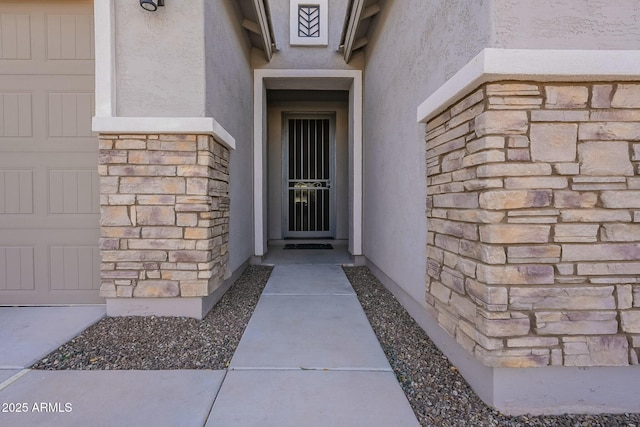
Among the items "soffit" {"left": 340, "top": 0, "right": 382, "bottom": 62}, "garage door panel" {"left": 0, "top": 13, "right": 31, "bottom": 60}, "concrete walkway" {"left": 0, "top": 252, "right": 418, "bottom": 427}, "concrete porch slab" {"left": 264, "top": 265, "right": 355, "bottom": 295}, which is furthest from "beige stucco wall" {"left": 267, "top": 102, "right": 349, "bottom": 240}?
"concrete walkway" {"left": 0, "top": 252, "right": 418, "bottom": 427}

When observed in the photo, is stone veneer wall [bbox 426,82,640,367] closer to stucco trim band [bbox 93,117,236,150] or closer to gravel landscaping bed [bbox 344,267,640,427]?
gravel landscaping bed [bbox 344,267,640,427]

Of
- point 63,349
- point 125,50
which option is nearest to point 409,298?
point 63,349

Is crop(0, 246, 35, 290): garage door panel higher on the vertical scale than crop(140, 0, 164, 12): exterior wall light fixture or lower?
lower

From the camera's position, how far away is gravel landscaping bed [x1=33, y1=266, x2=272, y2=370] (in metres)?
2.03

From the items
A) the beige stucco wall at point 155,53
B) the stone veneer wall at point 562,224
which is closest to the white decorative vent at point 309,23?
the beige stucco wall at point 155,53

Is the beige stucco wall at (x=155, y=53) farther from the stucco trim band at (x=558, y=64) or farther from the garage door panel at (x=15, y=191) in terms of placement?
the stucco trim band at (x=558, y=64)

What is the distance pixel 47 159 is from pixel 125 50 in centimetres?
126

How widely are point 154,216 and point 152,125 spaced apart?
0.74 metres

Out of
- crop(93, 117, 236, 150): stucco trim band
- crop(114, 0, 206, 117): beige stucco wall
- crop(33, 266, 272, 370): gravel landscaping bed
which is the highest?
crop(114, 0, 206, 117): beige stucco wall

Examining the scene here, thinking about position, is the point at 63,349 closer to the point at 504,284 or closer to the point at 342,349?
the point at 342,349

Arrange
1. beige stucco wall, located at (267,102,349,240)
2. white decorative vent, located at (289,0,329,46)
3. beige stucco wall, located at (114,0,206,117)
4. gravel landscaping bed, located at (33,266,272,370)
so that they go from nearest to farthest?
1. gravel landscaping bed, located at (33,266,272,370)
2. beige stucco wall, located at (114,0,206,117)
3. white decorative vent, located at (289,0,329,46)
4. beige stucco wall, located at (267,102,349,240)

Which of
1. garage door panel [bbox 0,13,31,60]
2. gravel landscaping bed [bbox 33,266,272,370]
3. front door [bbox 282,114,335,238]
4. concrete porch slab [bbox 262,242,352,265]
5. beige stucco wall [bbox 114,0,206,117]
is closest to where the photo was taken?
gravel landscaping bed [bbox 33,266,272,370]

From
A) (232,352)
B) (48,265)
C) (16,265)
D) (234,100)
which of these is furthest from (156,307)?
(234,100)

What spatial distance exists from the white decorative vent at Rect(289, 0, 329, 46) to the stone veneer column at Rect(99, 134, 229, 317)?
3155 mm
